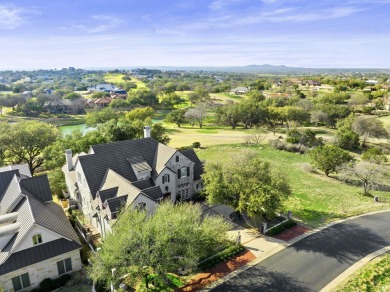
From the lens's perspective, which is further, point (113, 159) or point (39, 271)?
point (113, 159)

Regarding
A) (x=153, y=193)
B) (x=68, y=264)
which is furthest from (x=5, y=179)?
(x=153, y=193)

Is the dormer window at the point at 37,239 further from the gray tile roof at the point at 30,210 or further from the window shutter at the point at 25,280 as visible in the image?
the window shutter at the point at 25,280

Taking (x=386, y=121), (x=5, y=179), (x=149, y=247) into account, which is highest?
(x=5, y=179)

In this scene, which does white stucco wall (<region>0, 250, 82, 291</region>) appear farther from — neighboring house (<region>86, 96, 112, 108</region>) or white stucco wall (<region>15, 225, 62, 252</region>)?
neighboring house (<region>86, 96, 112, 108</region>)

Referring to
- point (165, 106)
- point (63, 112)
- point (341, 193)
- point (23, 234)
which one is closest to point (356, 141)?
point (341, 193)

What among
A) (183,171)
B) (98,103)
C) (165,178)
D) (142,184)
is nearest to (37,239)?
(142,184)

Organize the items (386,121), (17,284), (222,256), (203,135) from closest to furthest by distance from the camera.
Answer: (17,284) → (222,256) → (203,135) → (386,121)

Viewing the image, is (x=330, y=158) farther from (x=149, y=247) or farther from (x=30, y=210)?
(x=30, y=210)

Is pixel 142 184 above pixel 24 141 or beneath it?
beneath

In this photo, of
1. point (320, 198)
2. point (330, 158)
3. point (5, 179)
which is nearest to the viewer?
point (5, 179)
